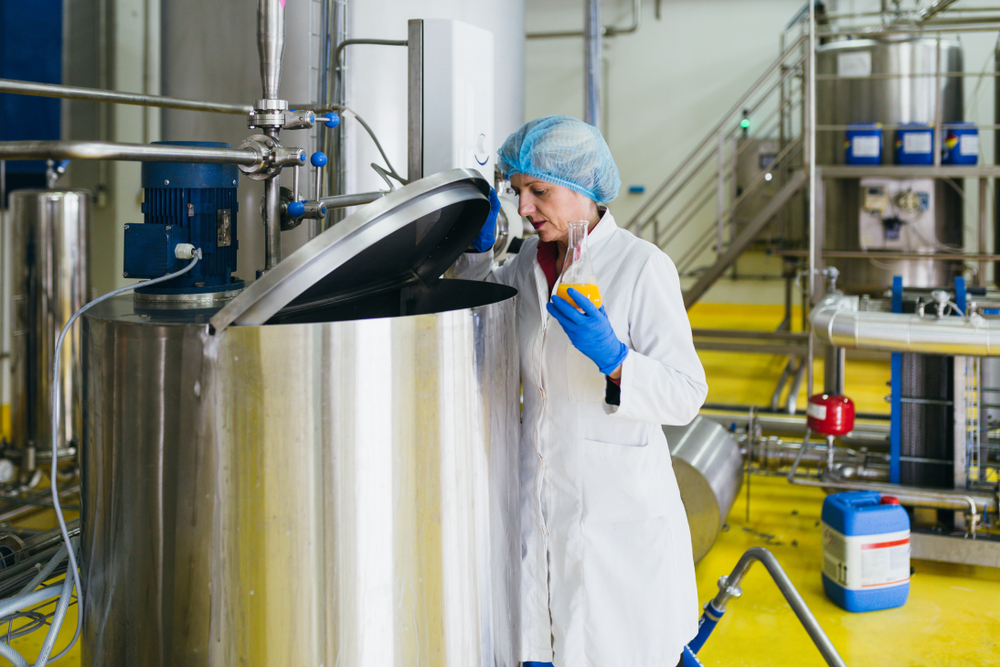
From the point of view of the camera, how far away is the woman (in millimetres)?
1324

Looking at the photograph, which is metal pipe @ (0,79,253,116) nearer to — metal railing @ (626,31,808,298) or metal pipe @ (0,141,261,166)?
metal pipe @ (0,141,261,166)

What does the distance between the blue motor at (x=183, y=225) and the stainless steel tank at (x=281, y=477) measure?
0.27ft

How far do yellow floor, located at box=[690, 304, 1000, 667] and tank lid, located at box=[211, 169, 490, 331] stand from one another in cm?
139

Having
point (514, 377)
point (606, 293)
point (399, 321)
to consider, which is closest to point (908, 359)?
point (606, 293)

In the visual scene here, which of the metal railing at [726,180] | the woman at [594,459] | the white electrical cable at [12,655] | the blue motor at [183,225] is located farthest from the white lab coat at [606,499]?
the metal railing at [726,180]

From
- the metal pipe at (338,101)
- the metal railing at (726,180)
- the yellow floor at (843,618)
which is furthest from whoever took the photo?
the metal railing at (726,180)

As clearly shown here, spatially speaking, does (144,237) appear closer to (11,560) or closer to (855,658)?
(11,560)

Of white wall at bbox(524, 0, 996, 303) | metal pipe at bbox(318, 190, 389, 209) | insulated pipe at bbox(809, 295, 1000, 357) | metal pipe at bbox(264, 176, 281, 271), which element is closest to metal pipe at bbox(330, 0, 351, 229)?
metal pipe at bbox(318, 190, 389, 209)

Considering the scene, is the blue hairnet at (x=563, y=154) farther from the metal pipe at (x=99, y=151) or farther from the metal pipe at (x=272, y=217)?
the metal pipe at (x=99, y=151)

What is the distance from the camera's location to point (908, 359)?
9.15ft

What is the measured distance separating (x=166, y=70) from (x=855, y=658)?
2.59m

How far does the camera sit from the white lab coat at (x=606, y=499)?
1.34 metres

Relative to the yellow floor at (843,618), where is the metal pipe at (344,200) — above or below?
above

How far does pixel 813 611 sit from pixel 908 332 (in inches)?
35.6
